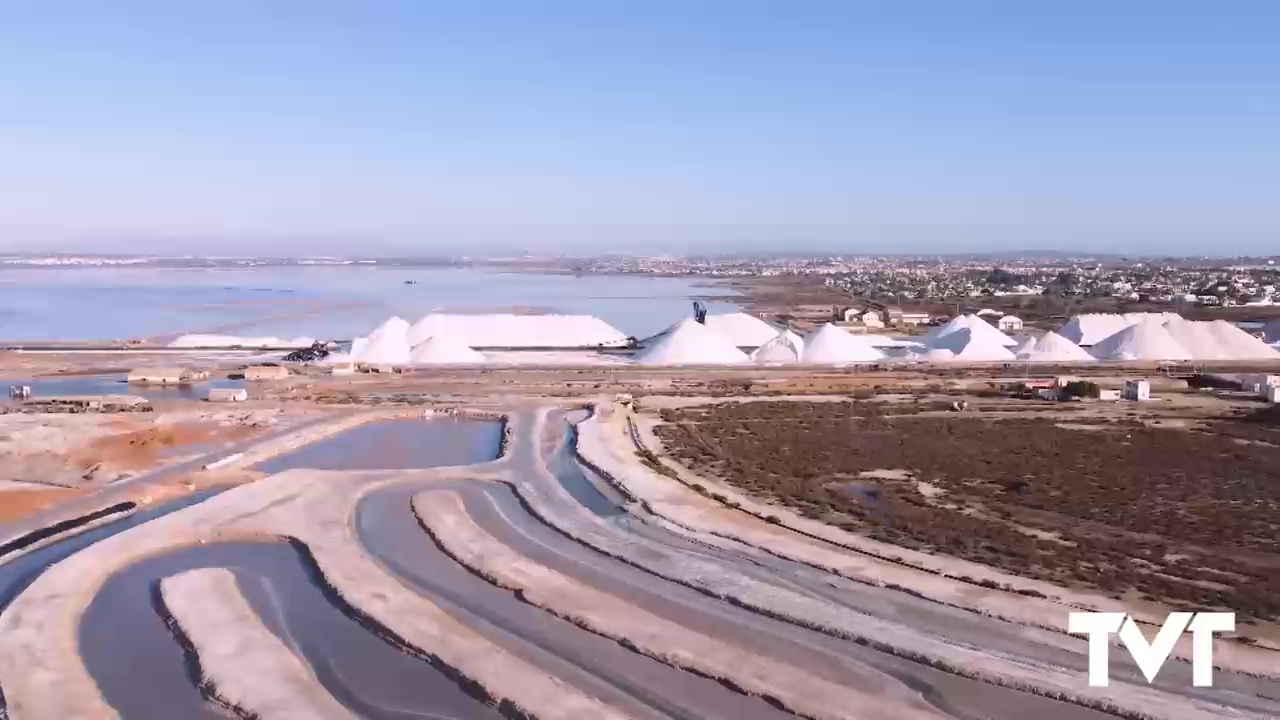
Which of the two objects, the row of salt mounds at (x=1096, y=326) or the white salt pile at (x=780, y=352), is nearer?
the white salt pile at (x=780, y=352)

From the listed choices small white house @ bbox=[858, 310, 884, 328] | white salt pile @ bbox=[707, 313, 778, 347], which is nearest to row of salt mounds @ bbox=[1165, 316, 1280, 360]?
small white house @ bbox=[858, 310, 884, 328]

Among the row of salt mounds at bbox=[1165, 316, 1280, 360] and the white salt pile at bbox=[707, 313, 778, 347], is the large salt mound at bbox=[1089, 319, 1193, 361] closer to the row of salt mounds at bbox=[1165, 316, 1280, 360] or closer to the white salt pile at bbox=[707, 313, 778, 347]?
the row of salt mounds at bbox=[1165, 316, 1280, 360]

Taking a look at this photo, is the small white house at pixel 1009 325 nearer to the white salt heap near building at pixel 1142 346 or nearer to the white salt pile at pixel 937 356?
the white salt heap near building at pixel 1142 346

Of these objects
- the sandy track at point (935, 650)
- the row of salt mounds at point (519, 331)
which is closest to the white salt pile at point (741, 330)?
the row of salt mounds at point (519, 331)

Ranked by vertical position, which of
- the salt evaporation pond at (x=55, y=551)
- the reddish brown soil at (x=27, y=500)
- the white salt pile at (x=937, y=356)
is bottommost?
the white salt pile at (x=937, y=356)

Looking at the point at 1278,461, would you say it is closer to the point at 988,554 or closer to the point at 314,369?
the point at 988,554

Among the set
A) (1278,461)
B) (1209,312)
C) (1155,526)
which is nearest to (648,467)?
(1155,526)

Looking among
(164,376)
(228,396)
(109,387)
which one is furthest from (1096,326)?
(109,387)
